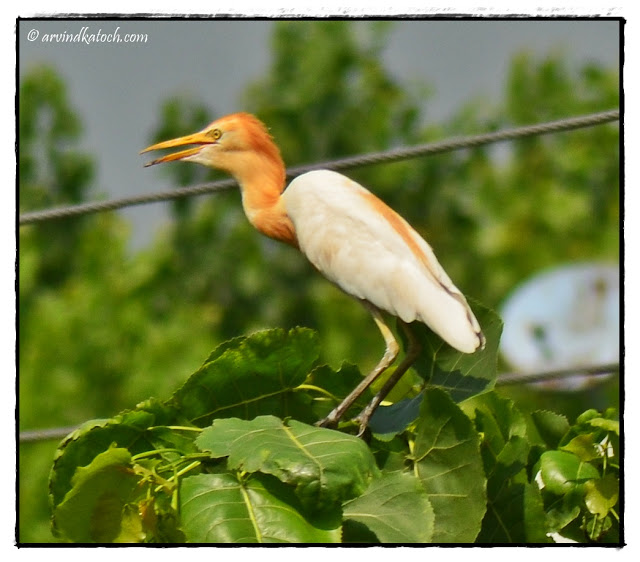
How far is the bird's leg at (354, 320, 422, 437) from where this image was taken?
32.4 inches

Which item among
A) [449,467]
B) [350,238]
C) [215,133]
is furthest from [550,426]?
[215,133]

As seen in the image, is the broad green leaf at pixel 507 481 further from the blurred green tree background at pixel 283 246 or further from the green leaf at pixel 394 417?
the blurred green tree background at pixel 283 246

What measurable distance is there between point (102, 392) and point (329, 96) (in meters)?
3.93

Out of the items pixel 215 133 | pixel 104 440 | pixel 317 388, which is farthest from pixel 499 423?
pixel 215 133

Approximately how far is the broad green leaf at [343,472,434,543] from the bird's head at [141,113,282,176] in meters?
0.65

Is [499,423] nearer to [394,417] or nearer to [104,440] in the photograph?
[394,417]

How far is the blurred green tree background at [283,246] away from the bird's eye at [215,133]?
3.51m

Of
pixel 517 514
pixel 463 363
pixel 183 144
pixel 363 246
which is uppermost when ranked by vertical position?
pixel 183 144

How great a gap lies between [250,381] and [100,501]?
0.51 ft

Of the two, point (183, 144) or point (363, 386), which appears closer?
point (363, 386)

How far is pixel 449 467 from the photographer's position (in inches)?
30.5

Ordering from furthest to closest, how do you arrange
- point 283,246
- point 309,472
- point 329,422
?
point 283,246, point 329,422, point 309,472

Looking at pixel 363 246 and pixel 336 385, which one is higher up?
pixel 363 246

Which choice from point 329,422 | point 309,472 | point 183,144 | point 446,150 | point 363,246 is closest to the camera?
point 309,472
